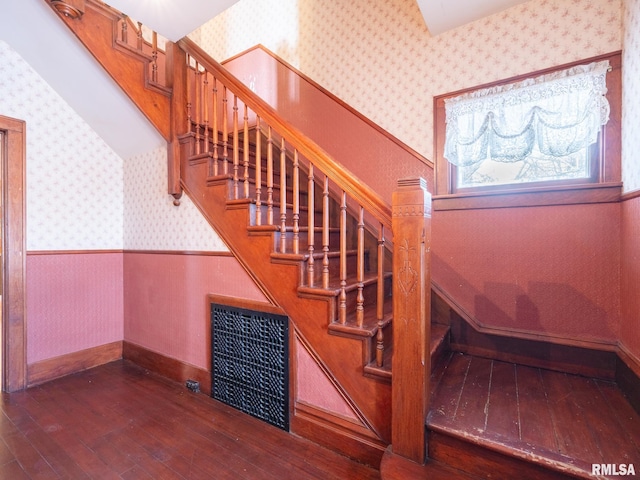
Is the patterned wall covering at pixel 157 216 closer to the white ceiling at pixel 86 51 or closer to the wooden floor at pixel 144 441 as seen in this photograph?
the white ceiling at pixel 86 51

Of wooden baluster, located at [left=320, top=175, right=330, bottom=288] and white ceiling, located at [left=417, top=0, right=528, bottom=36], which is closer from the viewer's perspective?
wooden baluster, located at [left=320, top=175, right=330, bottom=288]

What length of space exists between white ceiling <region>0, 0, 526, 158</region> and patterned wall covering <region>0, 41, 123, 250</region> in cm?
12

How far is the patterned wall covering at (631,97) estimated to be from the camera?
159cm

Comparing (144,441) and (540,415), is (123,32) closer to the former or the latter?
(144,441)

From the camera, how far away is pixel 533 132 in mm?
2021

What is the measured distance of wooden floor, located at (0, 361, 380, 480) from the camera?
1.55 meters

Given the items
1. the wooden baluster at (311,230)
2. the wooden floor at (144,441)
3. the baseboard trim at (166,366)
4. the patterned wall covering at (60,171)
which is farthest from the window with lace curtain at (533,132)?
the patterned wall covering at (60,171)

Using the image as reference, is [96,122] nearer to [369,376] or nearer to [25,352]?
[25,352]

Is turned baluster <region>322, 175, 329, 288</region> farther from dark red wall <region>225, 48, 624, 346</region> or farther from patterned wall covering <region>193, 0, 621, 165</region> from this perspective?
patterned wall covering <region>193, 0, 621, 165</region>

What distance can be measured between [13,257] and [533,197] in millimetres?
3840

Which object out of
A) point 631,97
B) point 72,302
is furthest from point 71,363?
point 631,97

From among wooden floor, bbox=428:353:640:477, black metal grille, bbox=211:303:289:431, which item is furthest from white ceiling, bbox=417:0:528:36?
wooden floor, bbox=428:353:640:477

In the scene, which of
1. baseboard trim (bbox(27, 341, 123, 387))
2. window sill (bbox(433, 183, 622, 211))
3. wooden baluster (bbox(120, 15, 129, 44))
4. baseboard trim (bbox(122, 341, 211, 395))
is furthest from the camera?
baseboard trim (bbox(27, 341, 123, 387))

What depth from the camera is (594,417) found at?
4.73 feet
